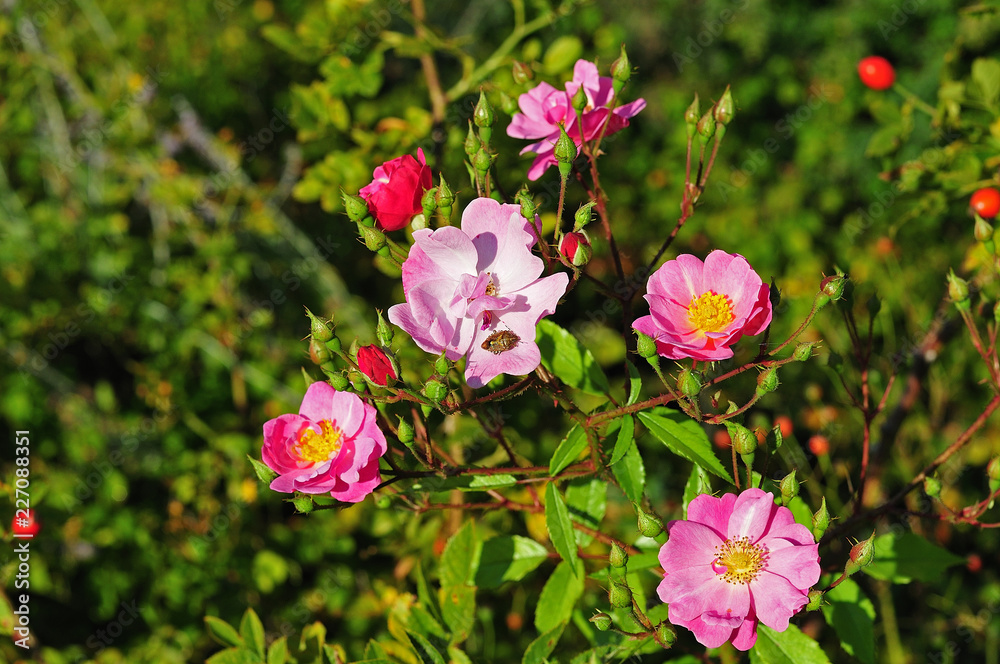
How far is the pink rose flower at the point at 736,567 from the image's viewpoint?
102 cm

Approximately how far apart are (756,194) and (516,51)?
263cm

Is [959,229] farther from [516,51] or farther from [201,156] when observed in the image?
[201,156]

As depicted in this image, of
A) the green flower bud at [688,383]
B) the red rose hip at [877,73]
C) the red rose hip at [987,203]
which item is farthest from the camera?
the red rose hip at [877,73]

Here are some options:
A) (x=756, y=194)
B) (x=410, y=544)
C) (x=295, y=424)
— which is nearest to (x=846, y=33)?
(x=756, y=194)

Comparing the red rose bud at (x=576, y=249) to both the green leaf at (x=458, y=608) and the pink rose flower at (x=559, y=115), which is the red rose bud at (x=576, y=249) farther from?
the green leaf at (x=458, y=608)

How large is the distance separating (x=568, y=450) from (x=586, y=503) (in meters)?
0.29

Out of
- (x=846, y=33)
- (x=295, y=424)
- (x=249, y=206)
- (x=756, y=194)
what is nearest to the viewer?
(x=295, y=424)

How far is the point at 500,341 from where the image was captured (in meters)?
1.07

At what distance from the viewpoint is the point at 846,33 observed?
4793 mm

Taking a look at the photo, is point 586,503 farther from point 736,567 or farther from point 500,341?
point 500,341

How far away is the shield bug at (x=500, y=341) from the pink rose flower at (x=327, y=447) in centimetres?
21

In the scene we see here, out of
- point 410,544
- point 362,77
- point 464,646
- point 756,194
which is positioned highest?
point 362,77

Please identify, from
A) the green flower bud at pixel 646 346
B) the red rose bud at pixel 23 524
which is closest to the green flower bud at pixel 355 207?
the green flower bud at pixel 646 346

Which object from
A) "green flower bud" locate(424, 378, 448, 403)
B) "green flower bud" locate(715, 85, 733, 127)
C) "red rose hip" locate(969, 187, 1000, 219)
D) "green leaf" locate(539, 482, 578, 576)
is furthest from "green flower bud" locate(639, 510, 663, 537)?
"red rose hip" locate(969, 187, 1000, 219)
